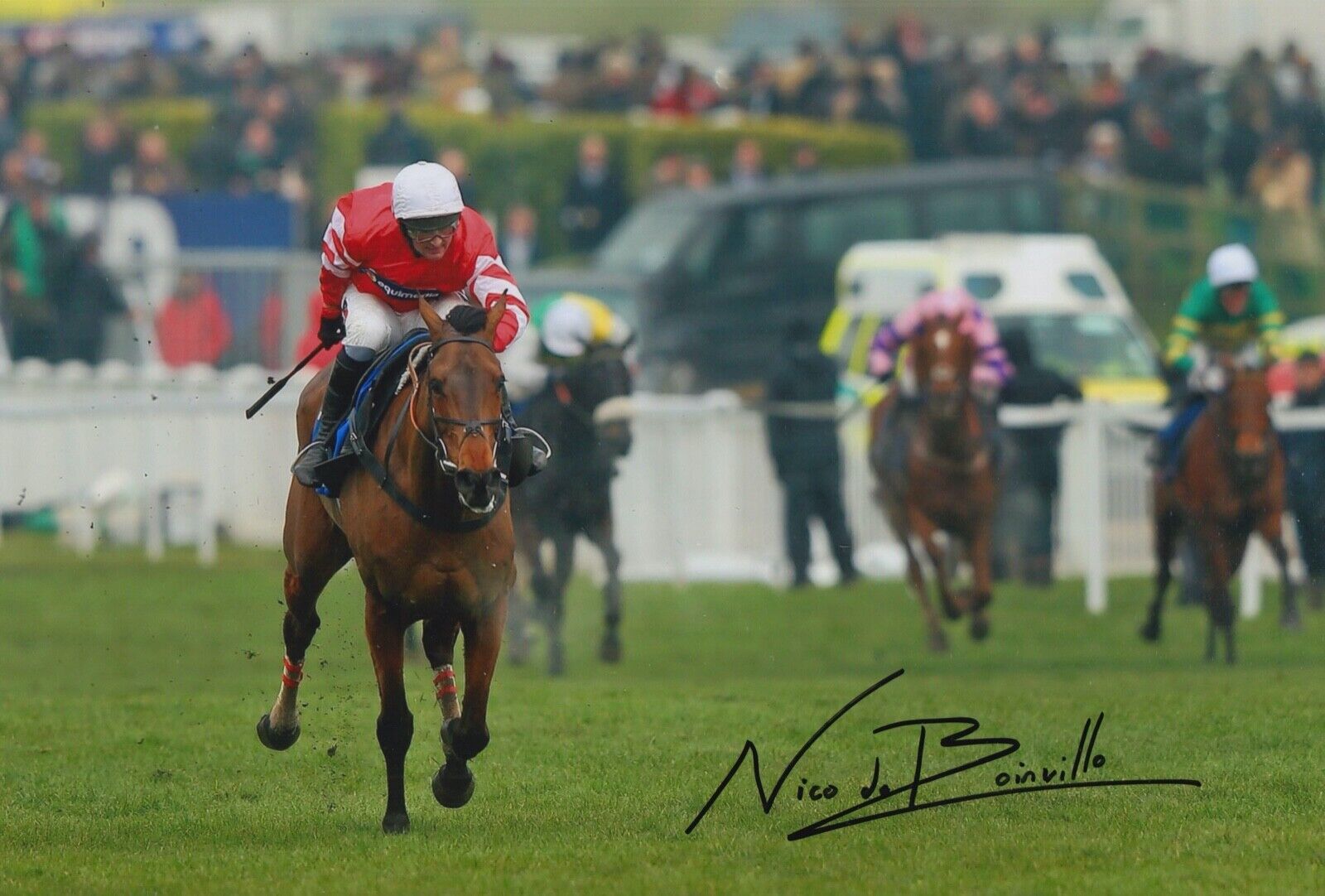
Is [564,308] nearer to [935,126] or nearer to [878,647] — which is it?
[878,647]

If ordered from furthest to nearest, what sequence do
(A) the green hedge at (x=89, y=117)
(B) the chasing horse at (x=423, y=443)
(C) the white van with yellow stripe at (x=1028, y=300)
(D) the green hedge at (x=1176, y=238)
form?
(A) the green hedge at (x=89, y=117)
(D) the green hedge at (x=1176, y=238)
(C) the white van with yellow stripe at (x=1028, y=300)
(B) the chasing horse at (x=423, y=443)

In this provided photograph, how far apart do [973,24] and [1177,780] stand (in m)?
23.7

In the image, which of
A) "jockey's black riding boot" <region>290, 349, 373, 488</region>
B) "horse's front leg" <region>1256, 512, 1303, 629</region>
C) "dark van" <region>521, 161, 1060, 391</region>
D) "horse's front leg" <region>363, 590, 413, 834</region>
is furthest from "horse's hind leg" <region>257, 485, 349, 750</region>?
"dark van" <region>521, 161, 1060, 391</region>

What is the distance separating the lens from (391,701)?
798 cm

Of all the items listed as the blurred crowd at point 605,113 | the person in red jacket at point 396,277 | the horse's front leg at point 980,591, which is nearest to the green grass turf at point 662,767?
the horse's front leg at point 980,591

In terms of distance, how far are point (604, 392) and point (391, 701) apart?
6154 millimetres

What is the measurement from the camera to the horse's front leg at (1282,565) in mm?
13625

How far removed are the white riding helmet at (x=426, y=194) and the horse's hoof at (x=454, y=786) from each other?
5.56 ft

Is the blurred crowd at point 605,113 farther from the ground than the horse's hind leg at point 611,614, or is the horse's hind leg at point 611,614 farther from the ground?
the blurred crowd at point 605,113

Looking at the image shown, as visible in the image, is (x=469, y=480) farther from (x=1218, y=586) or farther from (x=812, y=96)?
(x=812, y=96)

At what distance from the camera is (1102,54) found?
23469mm

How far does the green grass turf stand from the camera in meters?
→ 7.07
